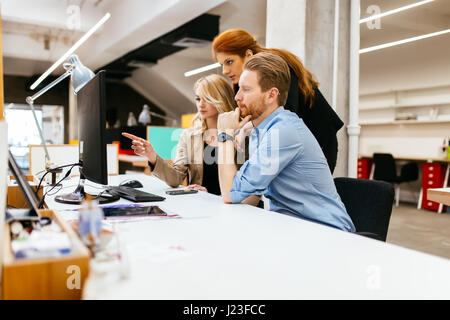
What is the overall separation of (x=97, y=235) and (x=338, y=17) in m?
2.46

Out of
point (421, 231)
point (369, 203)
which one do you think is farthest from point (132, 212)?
point (421, 231)

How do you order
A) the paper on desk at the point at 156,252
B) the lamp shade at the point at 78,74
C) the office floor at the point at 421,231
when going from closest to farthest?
the paper on desk at the point at 156,252, the lamp shade at the point at 78,74, the office floor at the point at 421,231

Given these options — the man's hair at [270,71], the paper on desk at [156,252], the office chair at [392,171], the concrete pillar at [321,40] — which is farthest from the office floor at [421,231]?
the paper on desk at [156,252]

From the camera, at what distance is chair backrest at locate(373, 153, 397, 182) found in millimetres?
6373

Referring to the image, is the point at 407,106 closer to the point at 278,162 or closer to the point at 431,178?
the point at 431,178

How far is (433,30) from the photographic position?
6133mm

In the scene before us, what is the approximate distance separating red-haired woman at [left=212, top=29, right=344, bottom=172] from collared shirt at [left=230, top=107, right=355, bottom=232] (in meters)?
0.46

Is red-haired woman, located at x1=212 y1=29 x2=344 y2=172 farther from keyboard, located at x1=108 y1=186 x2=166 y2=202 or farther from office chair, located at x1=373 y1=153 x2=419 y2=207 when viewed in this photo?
office chair, located at x1=373 y1=153 x2=419 y2=207

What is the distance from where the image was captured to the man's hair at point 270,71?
1460 millimetres

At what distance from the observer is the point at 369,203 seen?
148 centimetres

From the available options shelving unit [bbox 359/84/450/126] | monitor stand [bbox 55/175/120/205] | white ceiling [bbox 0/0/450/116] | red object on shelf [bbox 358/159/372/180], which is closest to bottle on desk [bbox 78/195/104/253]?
monitor stand [bbox 55/175/120/205]

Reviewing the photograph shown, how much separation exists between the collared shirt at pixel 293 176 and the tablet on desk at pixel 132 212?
1.12 ft

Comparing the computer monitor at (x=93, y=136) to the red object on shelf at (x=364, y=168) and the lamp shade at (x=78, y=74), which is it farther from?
the red object on shelf at (x=364, y=168)
